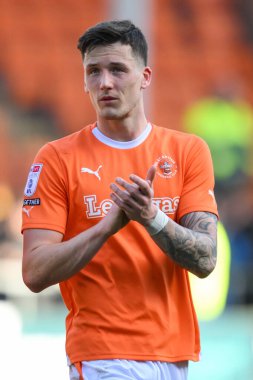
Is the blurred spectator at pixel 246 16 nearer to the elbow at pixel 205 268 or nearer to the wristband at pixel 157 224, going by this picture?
the elbow at pixel 205 268

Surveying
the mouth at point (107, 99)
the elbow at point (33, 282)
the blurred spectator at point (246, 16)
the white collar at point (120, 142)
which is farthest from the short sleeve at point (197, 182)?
the blurred spectator at point (246, 16)

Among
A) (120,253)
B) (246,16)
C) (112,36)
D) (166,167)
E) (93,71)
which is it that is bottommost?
(120,253)

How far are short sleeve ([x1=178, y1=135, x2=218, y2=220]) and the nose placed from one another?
50 centimetres

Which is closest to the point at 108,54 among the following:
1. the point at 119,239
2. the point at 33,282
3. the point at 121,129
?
the point at 121,129

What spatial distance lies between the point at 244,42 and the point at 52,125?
5787 mm

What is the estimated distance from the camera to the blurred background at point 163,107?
50.8ft

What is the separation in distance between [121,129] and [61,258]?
Answer: 0.73 meters

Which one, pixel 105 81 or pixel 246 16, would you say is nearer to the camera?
pixel 105 81

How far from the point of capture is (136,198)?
423 centimetres

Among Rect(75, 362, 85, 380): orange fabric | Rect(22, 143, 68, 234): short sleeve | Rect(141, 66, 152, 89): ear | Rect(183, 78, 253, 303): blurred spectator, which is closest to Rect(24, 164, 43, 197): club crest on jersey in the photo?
Rect(22, 143, 68, 234): short sleeve

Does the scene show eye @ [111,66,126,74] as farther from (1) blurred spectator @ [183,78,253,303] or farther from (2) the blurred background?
(1) blurred spectator @ [183,78,253,303]

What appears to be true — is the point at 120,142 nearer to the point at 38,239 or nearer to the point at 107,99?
the point at 107,99

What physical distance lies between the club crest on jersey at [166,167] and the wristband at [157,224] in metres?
0.37

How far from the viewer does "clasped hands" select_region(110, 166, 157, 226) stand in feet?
13.8
